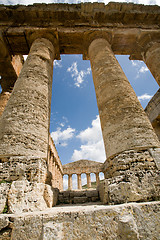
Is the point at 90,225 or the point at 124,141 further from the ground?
the point at 124,141

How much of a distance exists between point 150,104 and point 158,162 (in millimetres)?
7233

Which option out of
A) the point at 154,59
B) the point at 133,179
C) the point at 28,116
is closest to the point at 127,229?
the point at 133,179

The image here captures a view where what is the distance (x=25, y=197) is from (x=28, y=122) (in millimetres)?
1966

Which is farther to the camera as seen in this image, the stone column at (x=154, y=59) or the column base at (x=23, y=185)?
the stone column at (x=154, y=59)

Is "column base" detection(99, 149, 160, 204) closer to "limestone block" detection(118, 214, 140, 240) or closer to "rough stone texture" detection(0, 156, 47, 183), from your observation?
"limestone block" detection(118, 214, 140, 240)

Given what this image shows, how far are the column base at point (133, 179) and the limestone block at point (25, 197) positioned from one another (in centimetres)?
148

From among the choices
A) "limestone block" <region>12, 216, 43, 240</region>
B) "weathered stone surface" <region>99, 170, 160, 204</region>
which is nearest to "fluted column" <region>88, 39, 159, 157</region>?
"weathered stone surface" <region>99, 170, 160, 204</region>

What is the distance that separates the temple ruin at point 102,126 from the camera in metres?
1.78

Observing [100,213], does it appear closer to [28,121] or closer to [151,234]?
A: [151,234]

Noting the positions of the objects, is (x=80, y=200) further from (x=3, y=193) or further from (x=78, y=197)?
(x=3, y=193)

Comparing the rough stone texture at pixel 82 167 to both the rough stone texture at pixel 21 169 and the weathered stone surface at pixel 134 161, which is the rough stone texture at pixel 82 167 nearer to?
the weathered stone surface at pixel 134 161

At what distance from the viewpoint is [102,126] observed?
14.6 feet

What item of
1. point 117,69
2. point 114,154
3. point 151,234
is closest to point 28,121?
point 114,154

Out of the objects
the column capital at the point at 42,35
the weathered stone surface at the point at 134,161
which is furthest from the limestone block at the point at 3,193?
the column capital at the point at 42,35
